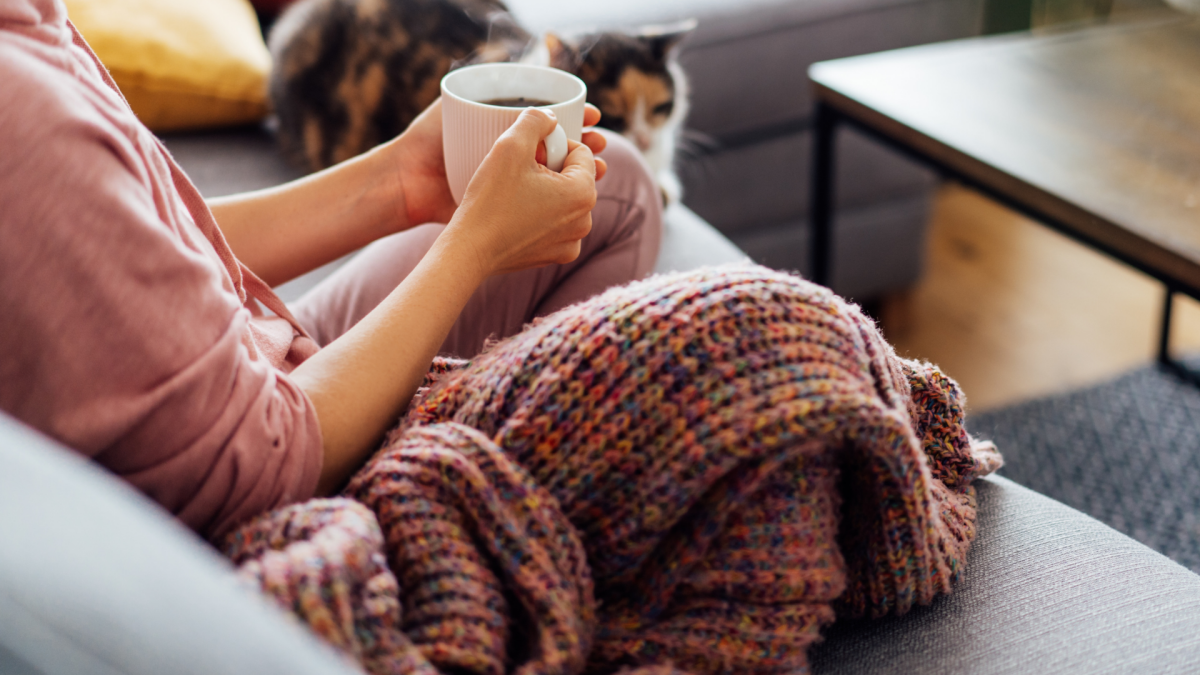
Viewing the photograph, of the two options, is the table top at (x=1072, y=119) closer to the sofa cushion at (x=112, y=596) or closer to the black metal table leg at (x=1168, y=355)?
the black metal table leg at (x=1168, y=355)

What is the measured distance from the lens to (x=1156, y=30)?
139 cm

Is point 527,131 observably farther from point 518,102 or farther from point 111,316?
point 111,316

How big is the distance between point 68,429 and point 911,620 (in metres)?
0.47

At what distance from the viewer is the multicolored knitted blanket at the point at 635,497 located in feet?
1.37

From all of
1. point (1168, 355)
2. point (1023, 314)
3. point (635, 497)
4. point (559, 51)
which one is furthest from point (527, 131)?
point (1023, 314)

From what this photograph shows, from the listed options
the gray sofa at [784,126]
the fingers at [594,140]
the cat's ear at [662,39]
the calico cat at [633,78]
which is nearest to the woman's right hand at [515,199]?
the fingers at [594,140]

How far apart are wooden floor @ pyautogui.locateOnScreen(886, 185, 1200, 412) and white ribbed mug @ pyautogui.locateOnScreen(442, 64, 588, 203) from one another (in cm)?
119

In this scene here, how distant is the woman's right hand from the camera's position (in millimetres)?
564

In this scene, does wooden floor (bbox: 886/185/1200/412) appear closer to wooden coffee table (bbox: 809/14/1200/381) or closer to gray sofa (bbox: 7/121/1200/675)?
wooden coffee table (bbox: 809/14/1200/381)

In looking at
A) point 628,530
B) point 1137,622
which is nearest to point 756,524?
point 628,530

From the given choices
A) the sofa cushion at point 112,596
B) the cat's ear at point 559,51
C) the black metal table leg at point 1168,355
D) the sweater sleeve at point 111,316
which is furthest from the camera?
the black metal table leg at point 1168,355

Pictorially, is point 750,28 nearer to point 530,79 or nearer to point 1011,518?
point 530,79

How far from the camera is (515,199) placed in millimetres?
571

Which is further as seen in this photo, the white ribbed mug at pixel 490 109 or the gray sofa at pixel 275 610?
the white ribbed mug at pixel 490 109
